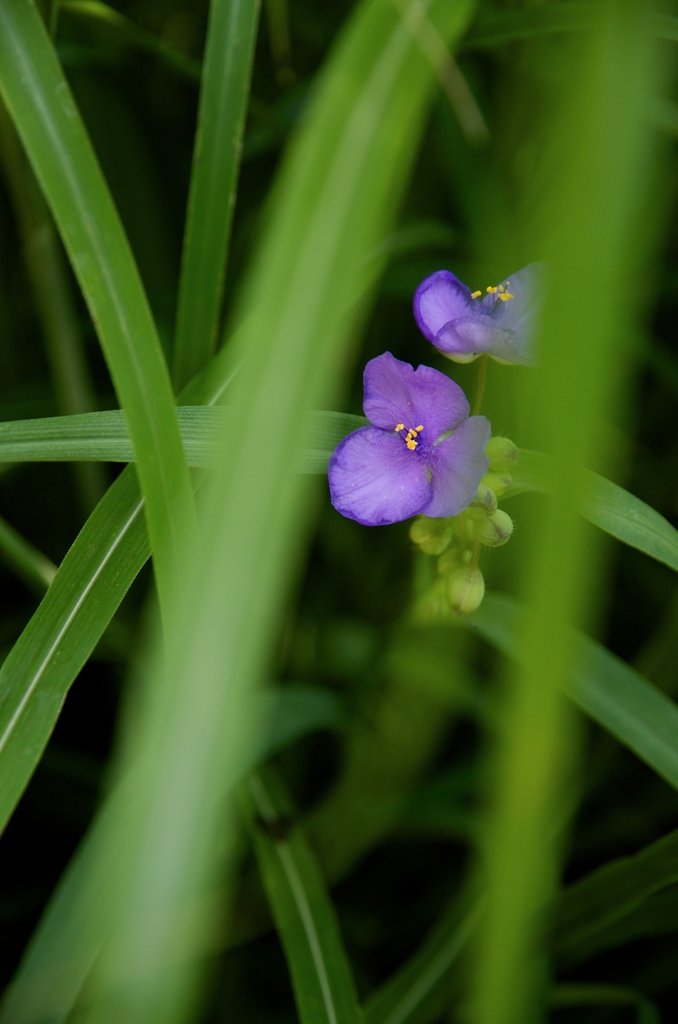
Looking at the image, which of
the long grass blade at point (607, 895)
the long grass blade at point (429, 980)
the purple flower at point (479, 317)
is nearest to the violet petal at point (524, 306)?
the purple flower at point (479, 317)

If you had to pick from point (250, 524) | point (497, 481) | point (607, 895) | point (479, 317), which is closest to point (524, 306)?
point (479, 317)

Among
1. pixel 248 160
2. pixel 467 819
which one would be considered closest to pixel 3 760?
pixel 467 819

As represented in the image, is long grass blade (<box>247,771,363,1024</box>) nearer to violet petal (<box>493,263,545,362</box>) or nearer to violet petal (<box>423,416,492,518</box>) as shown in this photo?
violet petal (<box>423,416,492,518</box>)

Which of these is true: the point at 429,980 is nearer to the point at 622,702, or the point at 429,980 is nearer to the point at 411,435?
the point at 622,702

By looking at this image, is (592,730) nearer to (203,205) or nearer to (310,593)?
(310,593)

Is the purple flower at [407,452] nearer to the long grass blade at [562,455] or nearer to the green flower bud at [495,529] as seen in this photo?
the green flower bud at [495,529]
